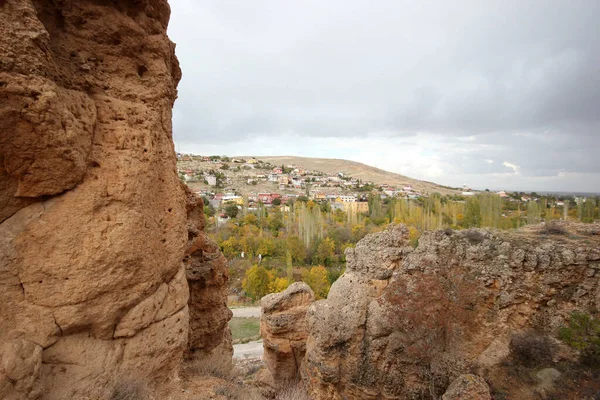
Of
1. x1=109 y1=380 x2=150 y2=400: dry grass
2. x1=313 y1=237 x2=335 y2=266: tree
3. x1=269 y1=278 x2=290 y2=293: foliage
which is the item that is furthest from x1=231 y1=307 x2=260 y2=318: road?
x1=109 y1=380 x2=150 y2=400: dry grass

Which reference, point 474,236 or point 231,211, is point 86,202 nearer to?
point 474,236

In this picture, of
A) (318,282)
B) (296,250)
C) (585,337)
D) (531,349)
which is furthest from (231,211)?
(585,337)

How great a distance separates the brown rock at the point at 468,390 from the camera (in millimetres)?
6611

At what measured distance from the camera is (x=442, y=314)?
818 cm

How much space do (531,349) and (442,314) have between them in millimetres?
2537

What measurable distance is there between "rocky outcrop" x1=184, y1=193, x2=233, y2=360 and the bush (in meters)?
7.57

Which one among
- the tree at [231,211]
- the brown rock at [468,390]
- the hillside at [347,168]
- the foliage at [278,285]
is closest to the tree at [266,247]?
the foliage at [278,285]

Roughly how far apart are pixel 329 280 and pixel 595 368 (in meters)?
19.4

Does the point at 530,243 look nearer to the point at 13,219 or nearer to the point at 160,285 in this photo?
the point at 160,285

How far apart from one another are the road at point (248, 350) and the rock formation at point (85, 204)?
12.1m

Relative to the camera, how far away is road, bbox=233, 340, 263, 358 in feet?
48.6

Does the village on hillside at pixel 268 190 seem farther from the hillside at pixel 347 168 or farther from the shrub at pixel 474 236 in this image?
the shrub at pixel 474 236

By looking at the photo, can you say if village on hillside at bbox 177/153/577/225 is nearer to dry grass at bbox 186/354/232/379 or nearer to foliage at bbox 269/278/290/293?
foliage at bbox 269/278/290/293

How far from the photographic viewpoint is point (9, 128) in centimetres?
269
